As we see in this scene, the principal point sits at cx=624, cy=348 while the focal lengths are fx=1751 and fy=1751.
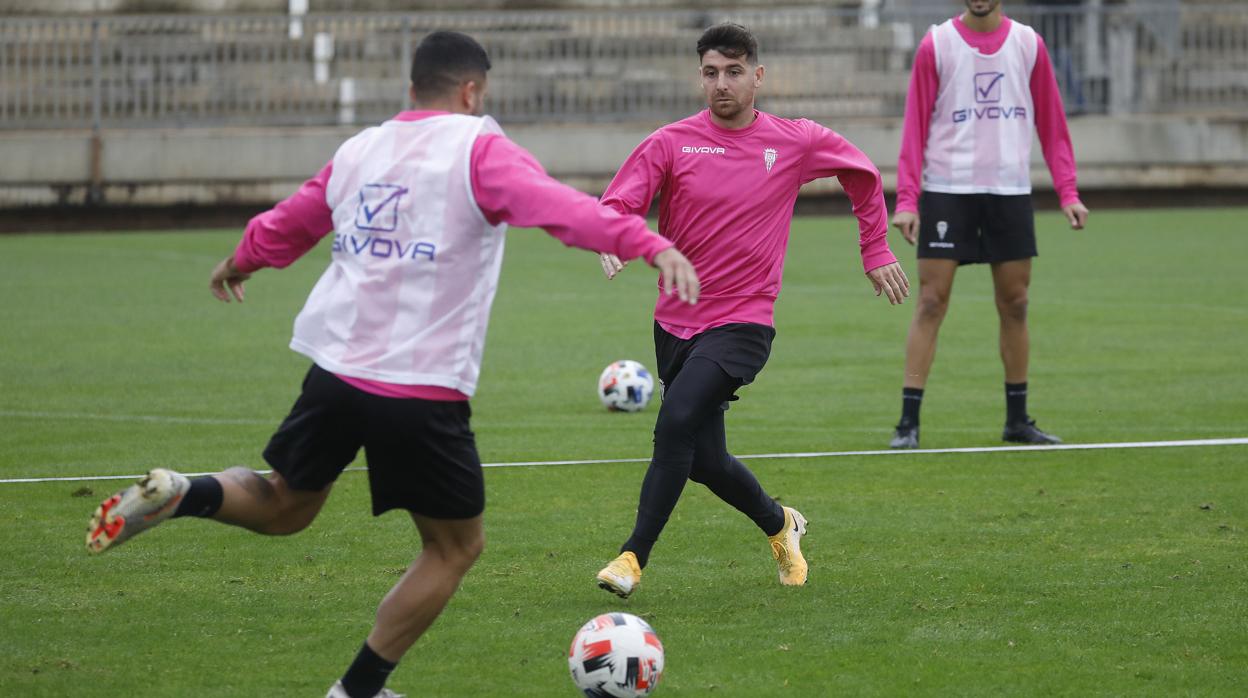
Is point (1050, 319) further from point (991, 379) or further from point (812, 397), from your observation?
point (812, 397)

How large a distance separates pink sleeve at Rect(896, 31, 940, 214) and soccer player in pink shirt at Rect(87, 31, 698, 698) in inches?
188

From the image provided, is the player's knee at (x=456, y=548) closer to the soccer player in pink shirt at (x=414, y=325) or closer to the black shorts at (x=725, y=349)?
the soccer player in pink shirt at (x=414, y=325)

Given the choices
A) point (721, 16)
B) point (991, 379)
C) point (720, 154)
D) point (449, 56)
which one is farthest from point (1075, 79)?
point (449, 56)

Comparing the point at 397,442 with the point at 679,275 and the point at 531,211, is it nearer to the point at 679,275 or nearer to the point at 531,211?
the point at 531,211

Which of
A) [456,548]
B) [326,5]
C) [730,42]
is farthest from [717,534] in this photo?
[326,5]

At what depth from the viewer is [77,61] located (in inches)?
1014

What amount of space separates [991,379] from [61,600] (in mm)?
7189

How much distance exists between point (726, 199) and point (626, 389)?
403cm

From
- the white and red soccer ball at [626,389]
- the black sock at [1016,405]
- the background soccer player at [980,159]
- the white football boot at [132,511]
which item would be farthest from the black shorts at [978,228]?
the white football boot at [132,511]

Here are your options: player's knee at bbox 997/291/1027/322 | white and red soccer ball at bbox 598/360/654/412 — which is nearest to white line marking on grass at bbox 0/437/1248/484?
player's knee at bbox 997/291/1027/322

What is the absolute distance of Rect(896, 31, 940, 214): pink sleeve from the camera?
30.5 ft

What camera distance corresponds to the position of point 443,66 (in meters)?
4.90

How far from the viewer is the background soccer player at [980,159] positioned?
30.7 ft

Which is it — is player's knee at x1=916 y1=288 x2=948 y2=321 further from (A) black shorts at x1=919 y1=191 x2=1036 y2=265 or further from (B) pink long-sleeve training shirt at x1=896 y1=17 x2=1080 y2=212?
(B) pink long-sleeve training shirt at x1=896 y1=17 x2=1080 y2=212
